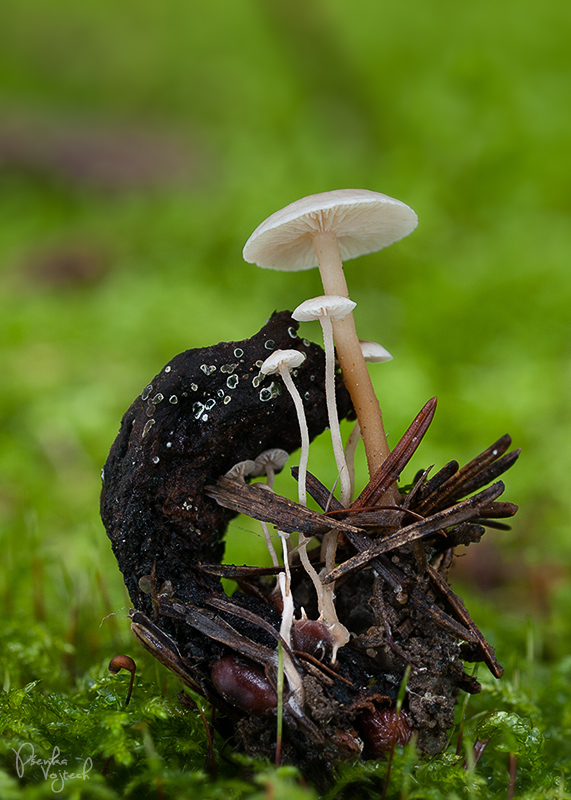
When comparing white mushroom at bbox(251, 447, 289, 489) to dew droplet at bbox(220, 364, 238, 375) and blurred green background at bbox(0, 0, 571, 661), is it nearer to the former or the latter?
dew droplet at bbox(220, 364, 238, 375)

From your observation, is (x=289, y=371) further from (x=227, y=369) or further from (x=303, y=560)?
(x=303, y=560)

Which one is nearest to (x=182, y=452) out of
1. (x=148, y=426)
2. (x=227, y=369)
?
(x=148, y=426)

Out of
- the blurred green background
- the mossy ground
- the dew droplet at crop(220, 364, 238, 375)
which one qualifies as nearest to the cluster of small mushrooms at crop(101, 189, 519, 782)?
the dew droplet at crop(220, 364, 238, 375)

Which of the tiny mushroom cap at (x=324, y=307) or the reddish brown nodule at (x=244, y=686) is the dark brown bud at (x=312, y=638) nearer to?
the reddish brown nodule at (x=244, y=686)

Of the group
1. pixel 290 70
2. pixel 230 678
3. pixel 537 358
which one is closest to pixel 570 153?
pixel 537 358

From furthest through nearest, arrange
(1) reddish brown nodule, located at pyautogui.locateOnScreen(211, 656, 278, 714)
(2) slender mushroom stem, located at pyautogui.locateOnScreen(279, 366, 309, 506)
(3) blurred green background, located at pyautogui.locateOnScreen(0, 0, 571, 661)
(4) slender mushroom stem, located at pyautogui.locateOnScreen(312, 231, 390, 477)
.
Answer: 1. (3) blurred green background, located at pyautogui.locateOnScreen(0, 0, 571, 661)
2. (4) slender mushroom stem, located at pyautogui.locateOnScreen(312, 231, 390, 477)
3. (2) slender mushroom stem, located at pyautogui.locateOnScreen(279, 366, 309, 506)
4. (1) reddish brown nodule, located at pyautogui.locateOnScreen(211, 656, 278, 714)
